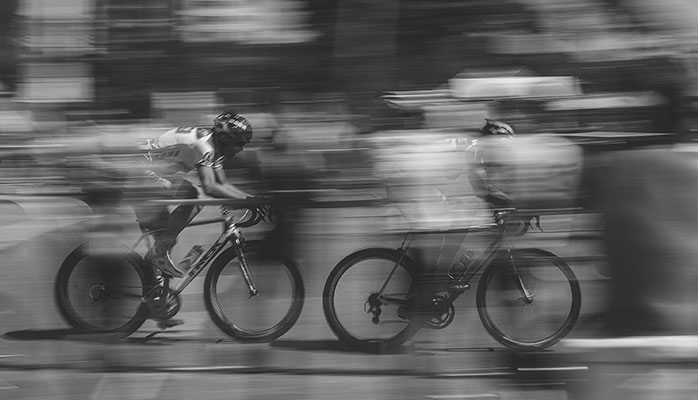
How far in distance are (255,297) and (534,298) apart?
502 millimetres

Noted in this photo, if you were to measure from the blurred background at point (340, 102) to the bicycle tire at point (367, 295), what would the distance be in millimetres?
23

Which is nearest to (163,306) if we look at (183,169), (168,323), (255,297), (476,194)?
(168,323)

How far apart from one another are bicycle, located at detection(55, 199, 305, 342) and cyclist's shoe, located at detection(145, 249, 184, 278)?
0.04 feet

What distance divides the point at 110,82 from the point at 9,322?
0.47 m

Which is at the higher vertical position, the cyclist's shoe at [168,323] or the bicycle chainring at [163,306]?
the bicycle chainring at [163,306]

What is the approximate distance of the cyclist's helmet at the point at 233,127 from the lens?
161 cm

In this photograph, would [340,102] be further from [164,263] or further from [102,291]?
[102,291]

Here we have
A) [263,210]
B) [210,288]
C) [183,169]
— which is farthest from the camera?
[210,288]

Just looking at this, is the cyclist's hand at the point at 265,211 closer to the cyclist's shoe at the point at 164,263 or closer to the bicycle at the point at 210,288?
the bicycle at the point at 210,288

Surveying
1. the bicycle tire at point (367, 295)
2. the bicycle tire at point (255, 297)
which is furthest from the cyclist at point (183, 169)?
the bicycle tire at point (367, 295)

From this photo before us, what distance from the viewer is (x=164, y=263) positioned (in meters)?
1.67

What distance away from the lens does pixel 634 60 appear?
1662 millimetres

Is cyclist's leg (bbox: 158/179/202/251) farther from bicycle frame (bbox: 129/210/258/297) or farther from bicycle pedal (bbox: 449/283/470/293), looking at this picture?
bicycle pedal (bbox: 449/283/470/293)

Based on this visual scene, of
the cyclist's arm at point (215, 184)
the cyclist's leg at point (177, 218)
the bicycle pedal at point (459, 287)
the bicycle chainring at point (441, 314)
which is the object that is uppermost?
the cyclist's arm at point (215, 184)
